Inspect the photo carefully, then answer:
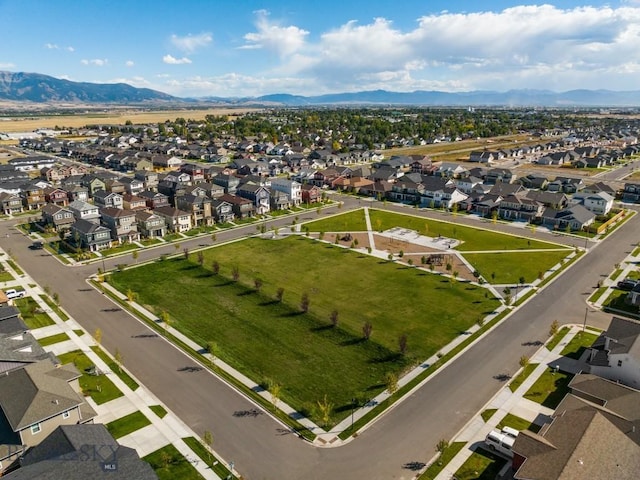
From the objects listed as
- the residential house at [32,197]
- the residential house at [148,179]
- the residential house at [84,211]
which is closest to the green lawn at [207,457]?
the residential house at [84,211]

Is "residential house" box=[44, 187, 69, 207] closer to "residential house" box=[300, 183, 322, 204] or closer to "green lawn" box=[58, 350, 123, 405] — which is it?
"residential house" box=[300, 183, 322, 204]

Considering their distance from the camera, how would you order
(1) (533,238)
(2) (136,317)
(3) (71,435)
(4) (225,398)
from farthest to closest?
1. (1) (533,238)
2. (2) (136,317)
3. (4) (225,398)
4. (3) (71,435)

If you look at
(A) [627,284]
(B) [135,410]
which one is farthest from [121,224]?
(A) [627,284]

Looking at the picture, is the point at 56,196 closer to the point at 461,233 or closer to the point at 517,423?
the point at 461,233

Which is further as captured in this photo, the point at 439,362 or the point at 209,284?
the point at 209,284

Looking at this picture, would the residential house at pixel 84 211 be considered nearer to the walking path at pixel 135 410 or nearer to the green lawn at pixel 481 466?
the walking path at pixel 135 410

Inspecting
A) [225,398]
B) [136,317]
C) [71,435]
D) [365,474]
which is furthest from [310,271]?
[71,435]

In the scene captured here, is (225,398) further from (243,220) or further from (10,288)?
(243,220)

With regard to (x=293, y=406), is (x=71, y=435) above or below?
above
